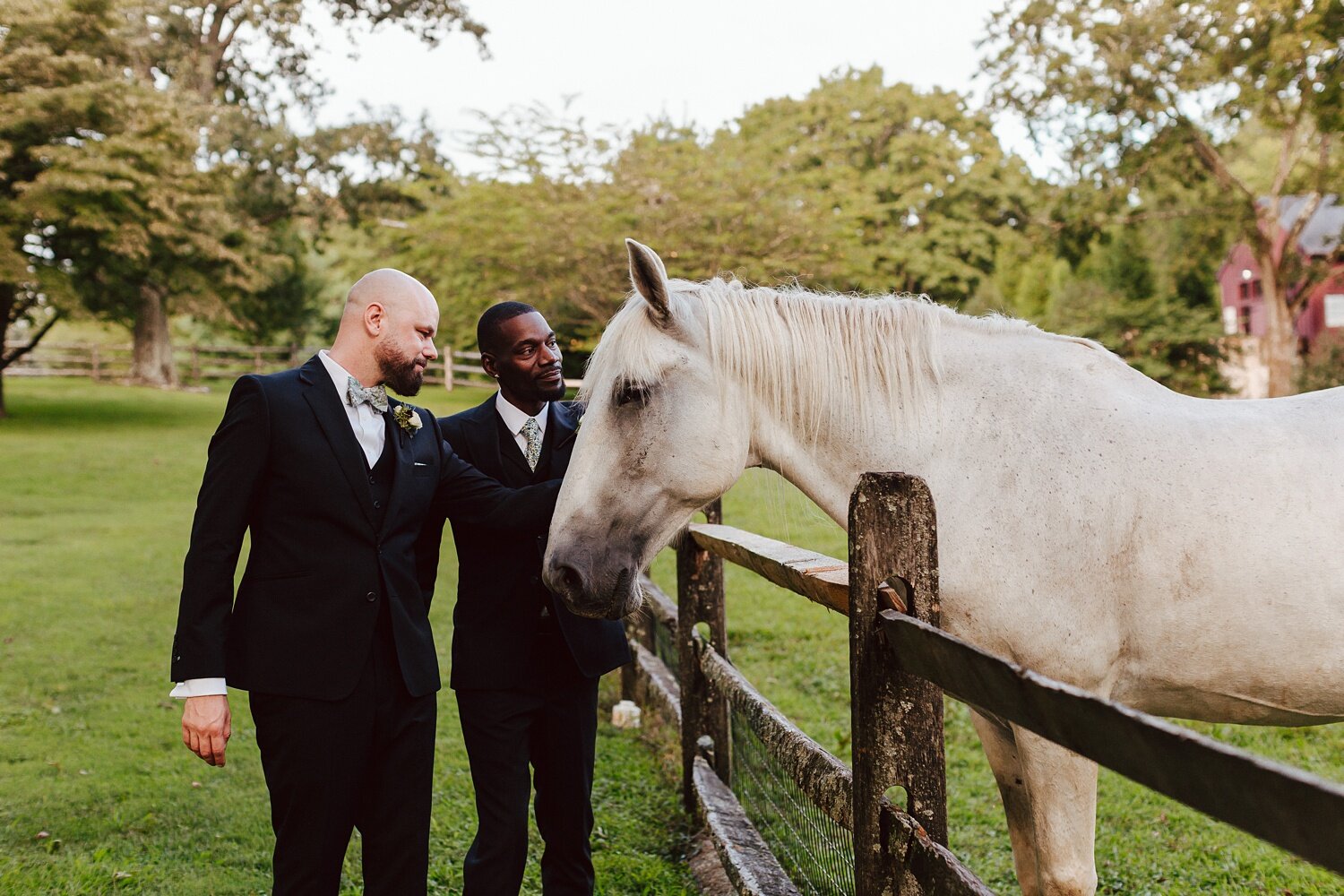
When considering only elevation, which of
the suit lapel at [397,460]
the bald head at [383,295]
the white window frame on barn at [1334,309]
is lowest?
the suit lapel at [397,460]

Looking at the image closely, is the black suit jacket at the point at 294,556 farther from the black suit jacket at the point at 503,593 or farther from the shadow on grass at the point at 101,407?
the shadow on grass at the point at 101,407

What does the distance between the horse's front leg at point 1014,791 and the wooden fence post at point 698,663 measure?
1672 millimetres

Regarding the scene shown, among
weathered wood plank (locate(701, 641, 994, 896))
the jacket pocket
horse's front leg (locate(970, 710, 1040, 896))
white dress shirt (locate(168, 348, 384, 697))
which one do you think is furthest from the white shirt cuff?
horse's front leg (locate(970, 710, 1040, 896))

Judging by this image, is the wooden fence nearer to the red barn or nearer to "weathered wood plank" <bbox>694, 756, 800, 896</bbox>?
"weathered wood plank" <bbox>694, 756, 800, 896</bbox>

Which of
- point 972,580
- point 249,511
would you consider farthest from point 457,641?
point 972,580

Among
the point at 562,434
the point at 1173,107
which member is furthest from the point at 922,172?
the point at 562,434

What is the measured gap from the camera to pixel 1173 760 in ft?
3.22

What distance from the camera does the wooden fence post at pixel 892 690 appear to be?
1.68 meters

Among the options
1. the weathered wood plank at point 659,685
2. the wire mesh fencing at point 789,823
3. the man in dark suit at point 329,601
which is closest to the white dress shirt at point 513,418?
the man in dark suit at point 329,601

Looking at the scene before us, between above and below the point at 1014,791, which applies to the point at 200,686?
above

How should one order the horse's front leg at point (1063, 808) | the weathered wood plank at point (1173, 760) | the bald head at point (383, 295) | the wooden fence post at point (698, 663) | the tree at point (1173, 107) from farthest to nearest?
the tree at point (1173, 107) < the wooden fence post at point (698, 663) < the bald head at point (383, 295) < the horse's front leg at point (1063, 808) < the weathered wood plank at point (1173, 760)

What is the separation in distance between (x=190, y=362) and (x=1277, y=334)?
32032 mm

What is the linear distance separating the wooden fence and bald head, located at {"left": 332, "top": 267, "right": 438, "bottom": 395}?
1182mm

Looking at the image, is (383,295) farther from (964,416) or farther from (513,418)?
(964,416)
